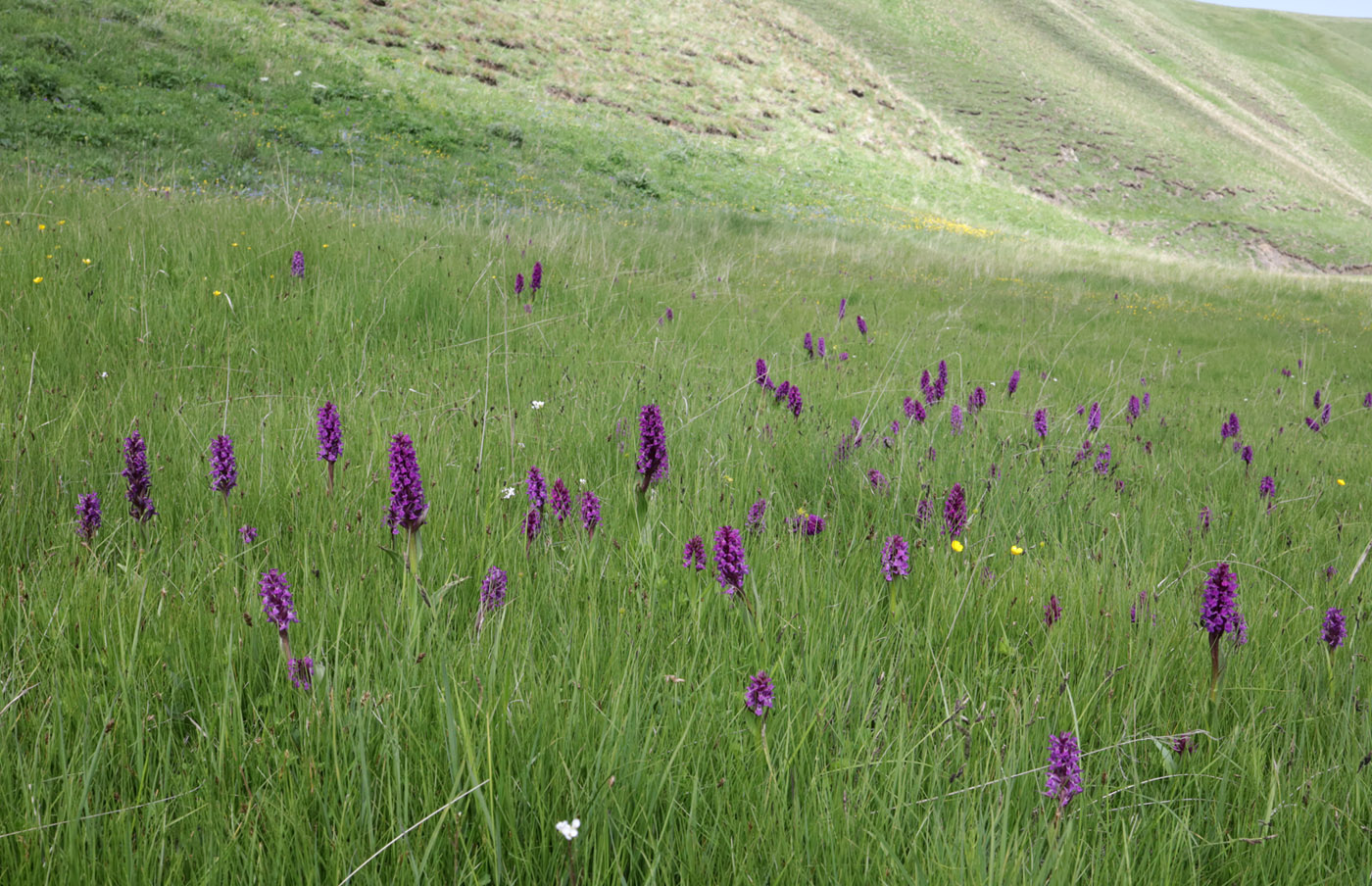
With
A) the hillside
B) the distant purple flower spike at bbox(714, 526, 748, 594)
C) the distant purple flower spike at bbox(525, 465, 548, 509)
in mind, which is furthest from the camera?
the hillside

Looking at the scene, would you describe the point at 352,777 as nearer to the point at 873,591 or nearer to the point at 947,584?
the point at 873,591

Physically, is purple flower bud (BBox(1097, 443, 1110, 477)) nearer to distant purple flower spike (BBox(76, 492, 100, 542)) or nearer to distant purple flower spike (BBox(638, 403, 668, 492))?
distant purple flower spike (BBox(638, 403, 668, 492))

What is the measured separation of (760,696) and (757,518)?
0.95 m

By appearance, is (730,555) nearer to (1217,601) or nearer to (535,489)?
(535,489)

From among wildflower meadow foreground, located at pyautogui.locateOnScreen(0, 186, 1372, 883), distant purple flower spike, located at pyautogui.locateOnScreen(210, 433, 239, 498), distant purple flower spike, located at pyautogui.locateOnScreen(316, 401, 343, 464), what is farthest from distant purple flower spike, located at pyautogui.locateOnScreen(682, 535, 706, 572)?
distant purple flower spike, located at pyautogui.locateOnScreen(210, 433, 239, 498)

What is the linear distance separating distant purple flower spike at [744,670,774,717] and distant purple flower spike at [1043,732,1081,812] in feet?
1.44

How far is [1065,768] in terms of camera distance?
3.59ft

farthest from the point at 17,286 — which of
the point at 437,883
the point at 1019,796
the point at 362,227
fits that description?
the point at 1019,796

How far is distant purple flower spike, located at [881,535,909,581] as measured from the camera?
165cm

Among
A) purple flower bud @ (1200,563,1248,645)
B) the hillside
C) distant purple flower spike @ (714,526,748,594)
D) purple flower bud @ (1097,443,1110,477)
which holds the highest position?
the hillside

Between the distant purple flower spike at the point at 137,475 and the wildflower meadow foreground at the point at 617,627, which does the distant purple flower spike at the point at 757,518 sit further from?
the distant purple flower spike at the point at 137,475

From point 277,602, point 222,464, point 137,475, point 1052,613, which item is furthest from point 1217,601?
point 137,475

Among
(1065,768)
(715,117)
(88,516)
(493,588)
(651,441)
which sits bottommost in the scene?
(88,516)

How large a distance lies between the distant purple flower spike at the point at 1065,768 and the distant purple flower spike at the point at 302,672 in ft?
3.96
